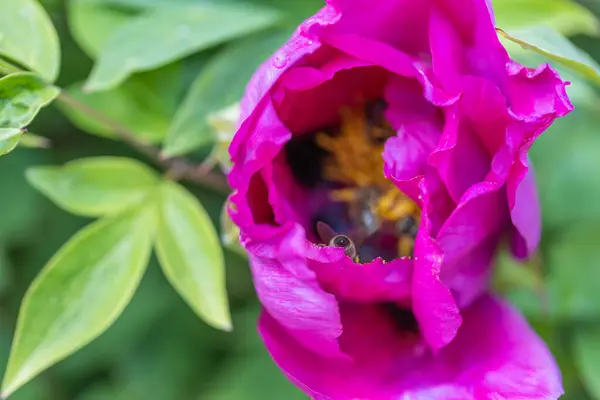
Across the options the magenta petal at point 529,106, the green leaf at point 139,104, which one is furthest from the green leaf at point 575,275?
the green leaf at point 139,104

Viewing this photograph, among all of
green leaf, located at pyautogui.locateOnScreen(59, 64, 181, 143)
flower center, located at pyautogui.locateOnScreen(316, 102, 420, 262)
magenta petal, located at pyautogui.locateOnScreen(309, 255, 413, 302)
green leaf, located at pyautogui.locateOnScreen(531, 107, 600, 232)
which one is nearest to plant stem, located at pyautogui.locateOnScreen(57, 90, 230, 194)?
green leaf, located at pyautogui.locateOnScreen(59, 64, 181, 143)

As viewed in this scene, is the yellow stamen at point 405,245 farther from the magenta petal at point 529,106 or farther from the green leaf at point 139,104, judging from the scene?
the green leaf at point 139,104

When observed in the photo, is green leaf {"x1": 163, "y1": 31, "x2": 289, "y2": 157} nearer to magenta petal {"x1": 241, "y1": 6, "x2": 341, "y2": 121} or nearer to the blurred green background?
the blurred green background

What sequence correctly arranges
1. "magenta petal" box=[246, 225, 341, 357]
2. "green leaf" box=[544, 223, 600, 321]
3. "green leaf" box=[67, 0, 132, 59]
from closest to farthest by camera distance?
"magenta petal" box=[246, 225, 341, 357] → "green leaf" box=[67, 0, 132, 59] → "green leaf" box=[544, 223, 600, 321]

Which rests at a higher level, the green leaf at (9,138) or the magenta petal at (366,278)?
the green leaf at (9,138)

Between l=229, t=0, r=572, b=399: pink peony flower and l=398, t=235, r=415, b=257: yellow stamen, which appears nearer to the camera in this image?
l=229, t=0, r=572, b=399: pink peony flower

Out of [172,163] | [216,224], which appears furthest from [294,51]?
[216,224]

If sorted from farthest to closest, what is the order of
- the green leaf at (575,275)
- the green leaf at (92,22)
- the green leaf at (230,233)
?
the green leaf at (575,275)
the green leaf at (92,22)
the green leaf at (230,233)
